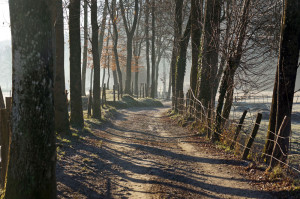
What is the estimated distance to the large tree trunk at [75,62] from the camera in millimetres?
10836

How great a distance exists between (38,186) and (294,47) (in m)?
6.38

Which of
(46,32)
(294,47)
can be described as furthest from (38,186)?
(294,47)

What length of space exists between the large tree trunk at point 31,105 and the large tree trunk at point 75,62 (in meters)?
7.08

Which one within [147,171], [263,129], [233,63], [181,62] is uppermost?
[181,62]

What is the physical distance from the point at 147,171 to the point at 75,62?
20.3 ft

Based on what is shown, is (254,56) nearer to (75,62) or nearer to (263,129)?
(263,129)

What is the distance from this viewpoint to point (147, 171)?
7070mm

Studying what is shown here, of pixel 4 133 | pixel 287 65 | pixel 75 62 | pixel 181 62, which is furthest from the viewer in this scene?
pixel 181 62

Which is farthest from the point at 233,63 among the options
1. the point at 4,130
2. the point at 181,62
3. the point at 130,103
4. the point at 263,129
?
the point at 130,103

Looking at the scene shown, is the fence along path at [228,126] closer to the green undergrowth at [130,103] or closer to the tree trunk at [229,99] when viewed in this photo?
the tree trunk at [229,99]

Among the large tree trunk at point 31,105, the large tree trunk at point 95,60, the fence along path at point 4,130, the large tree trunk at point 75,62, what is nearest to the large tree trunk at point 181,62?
the large tree trunk at point 95,60

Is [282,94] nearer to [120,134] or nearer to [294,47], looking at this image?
[294,47]

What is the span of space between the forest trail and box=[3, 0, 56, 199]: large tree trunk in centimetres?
120

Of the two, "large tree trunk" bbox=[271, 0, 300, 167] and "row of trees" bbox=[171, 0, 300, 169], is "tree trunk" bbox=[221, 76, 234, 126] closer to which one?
"row of trees" bbox=[171, 0, 300, 169]
